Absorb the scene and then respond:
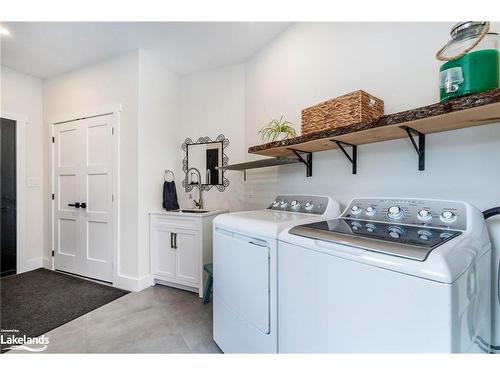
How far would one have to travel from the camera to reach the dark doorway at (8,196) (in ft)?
9.66

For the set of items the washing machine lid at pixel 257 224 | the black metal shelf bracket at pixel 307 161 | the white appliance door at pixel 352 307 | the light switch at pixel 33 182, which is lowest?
the white appliance door at pixel 352 307

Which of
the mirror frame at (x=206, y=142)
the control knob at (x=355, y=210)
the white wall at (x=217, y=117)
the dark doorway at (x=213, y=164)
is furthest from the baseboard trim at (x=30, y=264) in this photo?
the control knob at (x=355, y=210)

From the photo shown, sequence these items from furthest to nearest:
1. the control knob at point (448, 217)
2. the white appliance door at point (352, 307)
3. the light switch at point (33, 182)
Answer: the light switch at point (33, 182)
the control knob at point (448, 217)
the white appliance door at point (352, 307)

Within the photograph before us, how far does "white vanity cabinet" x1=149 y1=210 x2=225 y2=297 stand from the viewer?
2.46m

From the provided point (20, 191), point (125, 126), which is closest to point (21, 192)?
point (20, 191)

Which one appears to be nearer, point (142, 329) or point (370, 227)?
point (370, 227)

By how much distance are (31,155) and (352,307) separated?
13.6ft

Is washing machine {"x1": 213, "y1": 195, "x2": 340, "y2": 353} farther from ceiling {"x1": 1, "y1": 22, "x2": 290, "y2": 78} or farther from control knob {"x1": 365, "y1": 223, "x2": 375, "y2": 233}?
ceiling {"x1": 1, "y1": 22, "x2": 290, "y2": 78}

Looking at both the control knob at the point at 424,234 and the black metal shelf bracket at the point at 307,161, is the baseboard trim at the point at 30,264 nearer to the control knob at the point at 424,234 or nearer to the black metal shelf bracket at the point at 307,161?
the black metal shelf bracket at the point at 307,161

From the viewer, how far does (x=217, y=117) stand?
2953 mm

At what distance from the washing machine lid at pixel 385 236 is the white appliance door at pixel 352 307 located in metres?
0.06

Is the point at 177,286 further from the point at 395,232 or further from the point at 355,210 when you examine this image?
the point at 395,232

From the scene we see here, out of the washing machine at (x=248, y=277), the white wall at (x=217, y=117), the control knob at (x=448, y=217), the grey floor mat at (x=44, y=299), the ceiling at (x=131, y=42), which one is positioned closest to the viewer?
the control knob at (x=448, y=217)

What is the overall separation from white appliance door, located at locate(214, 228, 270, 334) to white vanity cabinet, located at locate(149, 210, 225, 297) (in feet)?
2.85
